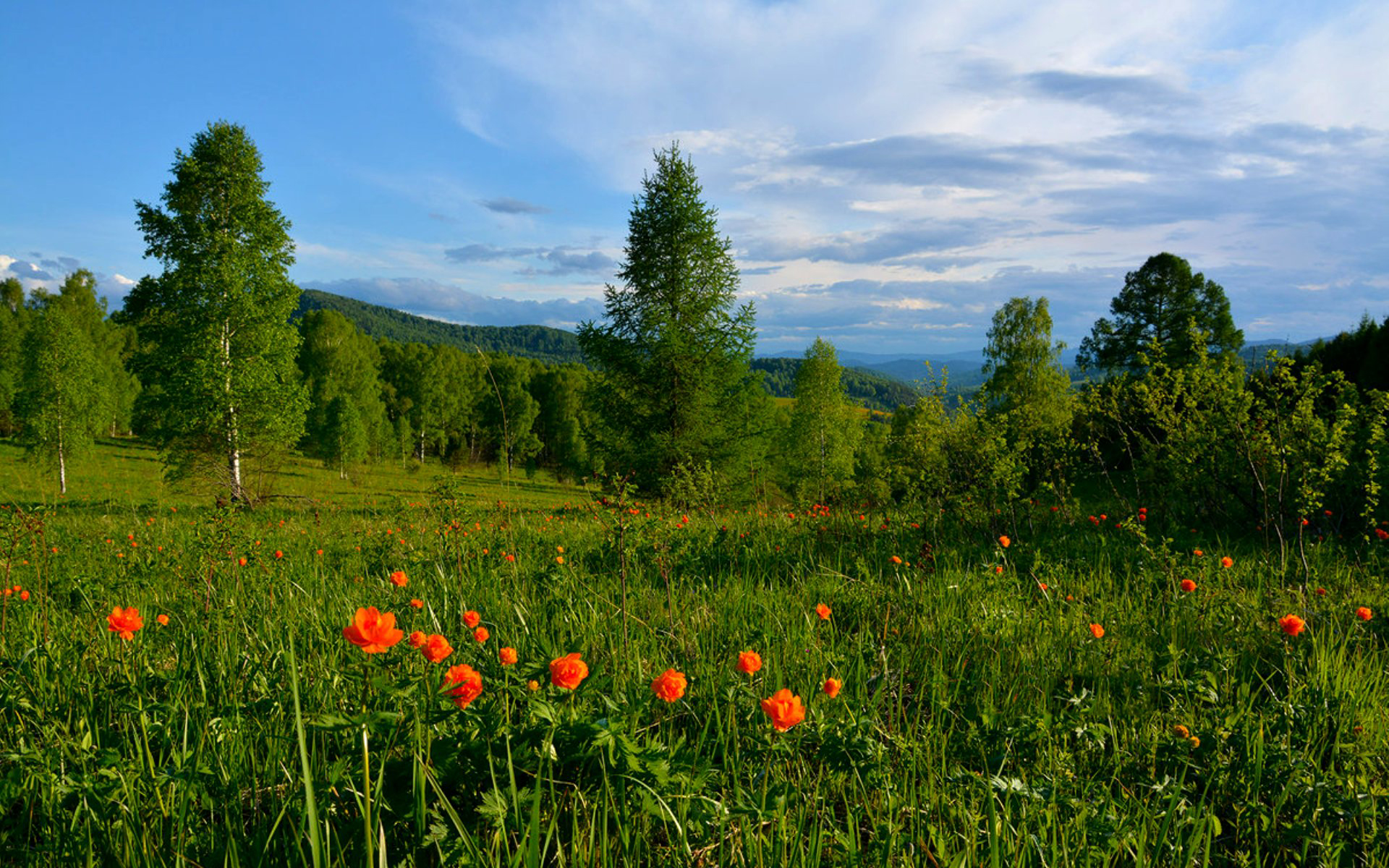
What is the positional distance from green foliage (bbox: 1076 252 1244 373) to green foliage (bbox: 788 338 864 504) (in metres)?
11.6

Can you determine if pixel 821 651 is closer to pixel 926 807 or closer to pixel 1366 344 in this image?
pixel 926 807

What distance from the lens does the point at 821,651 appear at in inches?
108

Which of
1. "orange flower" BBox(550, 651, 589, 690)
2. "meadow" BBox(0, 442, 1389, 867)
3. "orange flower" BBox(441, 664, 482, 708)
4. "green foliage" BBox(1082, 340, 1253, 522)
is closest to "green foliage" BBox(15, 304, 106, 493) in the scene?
"meadow" BBox(0, 442, 1389, 867)

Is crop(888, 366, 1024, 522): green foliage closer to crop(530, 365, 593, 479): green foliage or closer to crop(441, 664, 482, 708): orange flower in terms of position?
crop(441, 664, 482, 708): orange flower

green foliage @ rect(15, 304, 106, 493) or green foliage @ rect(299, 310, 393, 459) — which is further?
green foliage @ rect(299, 310, 393, 459)

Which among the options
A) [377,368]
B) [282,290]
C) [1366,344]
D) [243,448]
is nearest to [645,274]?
[282,290]

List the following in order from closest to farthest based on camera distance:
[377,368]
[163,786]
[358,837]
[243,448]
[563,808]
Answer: [358,837], [563,808], [163,786], [243,448], [377,368]

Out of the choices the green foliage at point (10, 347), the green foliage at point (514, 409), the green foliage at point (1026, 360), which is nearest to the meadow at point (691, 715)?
the green foliage at point (1026, 360)

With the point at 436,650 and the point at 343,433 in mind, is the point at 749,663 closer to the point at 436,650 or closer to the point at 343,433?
the point at 436,650

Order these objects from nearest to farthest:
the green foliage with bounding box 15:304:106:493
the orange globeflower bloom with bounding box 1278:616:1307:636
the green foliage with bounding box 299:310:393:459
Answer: the orange globeflower bloom with bounding box 1278:616:1307:636 < the green foliage with bounding box 15:304:106:493 < the green foliage with bounding box 299:310:393:459

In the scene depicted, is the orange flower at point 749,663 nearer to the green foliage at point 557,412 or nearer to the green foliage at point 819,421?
the green foliage at point 819,421

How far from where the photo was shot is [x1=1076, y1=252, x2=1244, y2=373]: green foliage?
32.0 m

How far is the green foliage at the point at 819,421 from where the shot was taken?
3559 centimetres

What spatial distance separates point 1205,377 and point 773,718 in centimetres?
581
